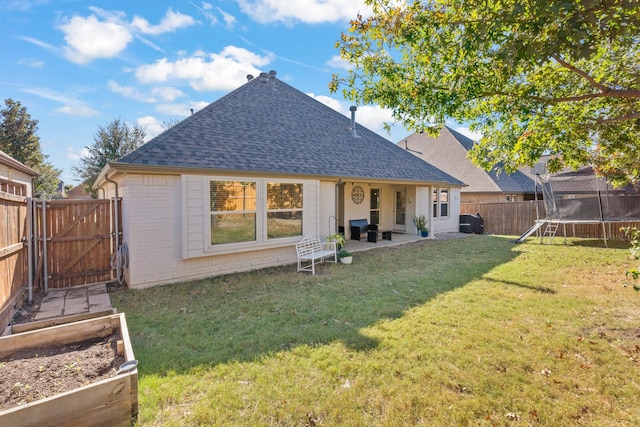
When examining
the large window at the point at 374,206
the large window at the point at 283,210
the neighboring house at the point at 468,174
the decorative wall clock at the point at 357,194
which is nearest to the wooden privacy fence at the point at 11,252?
the large window at the point at 283,210

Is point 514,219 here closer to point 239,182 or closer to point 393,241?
point 393,241

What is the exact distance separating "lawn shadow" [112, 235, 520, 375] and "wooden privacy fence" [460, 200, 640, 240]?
27.3 feet

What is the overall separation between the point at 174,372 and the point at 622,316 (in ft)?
21.4

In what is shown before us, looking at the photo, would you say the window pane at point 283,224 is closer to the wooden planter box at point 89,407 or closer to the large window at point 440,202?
the wooden planter box at point 89,407

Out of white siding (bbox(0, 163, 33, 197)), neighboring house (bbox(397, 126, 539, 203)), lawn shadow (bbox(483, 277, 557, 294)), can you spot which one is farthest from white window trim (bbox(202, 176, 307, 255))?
neighboring house (bbox(397, 126, 539, 203))

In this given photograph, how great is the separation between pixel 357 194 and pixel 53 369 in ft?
37.4

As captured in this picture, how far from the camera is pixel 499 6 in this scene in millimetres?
3883

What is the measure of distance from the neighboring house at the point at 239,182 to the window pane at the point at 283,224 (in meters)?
0.03

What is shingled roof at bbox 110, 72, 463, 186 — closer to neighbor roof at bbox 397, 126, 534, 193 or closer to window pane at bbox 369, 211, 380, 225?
window pane at bbox 369, 211, 380, 225

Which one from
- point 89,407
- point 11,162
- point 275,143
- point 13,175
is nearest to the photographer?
point 89,407

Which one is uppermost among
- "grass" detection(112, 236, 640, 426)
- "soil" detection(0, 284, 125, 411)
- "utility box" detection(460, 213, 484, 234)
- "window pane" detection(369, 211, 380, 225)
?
"window pane" detection(369, 211, 380, 225)

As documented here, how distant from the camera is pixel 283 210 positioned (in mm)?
8414

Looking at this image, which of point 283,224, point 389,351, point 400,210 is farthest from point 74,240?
point 400,210

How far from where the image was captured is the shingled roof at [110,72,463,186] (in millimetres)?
7219
